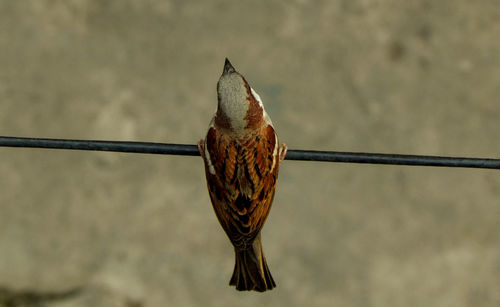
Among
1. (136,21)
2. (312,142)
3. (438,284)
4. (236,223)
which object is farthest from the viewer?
(136,21)

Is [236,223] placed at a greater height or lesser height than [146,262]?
lesser

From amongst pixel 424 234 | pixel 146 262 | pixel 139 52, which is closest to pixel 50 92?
pixel 139 52

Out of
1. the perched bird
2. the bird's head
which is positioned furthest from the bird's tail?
the bird's head

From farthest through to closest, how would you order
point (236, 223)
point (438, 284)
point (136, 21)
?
point (136, 21) < point (438, 284) < point (236, 223)

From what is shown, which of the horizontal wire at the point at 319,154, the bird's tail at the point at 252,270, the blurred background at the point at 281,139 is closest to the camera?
the horizontal wire at the point at 319,154

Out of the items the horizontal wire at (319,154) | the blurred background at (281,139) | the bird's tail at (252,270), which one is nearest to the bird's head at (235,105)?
the bird's tail at (252,270)

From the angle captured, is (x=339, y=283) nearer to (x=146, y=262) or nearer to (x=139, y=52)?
(x=146, y=262)

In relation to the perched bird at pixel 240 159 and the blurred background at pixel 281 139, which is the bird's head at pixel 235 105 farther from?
the blurred background at pixel 281 139
